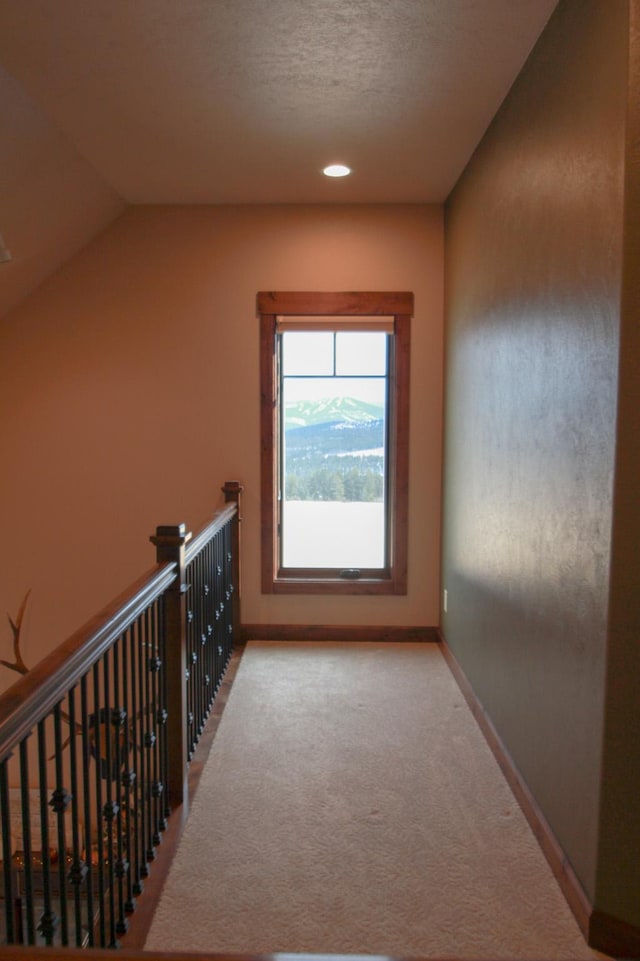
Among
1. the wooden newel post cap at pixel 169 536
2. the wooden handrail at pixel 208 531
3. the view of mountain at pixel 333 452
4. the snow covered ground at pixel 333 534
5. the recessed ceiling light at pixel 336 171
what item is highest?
the recessed ceiling light at pixel 336 171

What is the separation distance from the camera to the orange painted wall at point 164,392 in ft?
14.1

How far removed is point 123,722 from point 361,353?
305 cm

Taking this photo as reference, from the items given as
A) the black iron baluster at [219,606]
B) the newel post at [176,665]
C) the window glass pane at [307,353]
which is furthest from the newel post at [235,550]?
the newel post at [176,665]

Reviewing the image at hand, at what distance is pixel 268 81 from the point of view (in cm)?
274

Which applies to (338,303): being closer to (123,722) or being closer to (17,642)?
(17,642)

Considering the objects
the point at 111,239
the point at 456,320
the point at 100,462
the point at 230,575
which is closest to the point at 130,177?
the point at 111,239

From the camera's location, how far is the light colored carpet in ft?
6.29

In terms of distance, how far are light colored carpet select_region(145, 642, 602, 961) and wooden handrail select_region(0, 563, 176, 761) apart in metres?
0.90

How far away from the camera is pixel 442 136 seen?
3.25 meters

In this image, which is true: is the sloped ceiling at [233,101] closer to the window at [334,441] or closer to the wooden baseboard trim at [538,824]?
the window at [334,441]

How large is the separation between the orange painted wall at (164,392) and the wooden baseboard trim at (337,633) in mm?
57

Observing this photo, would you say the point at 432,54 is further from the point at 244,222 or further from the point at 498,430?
the point at 244,222

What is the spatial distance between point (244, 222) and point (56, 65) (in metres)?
1.75

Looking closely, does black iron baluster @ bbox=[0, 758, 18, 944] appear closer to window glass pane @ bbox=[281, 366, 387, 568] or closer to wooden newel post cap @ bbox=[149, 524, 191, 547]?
wooden newel post cap @ bbox=[149, 524, 191, 547]
